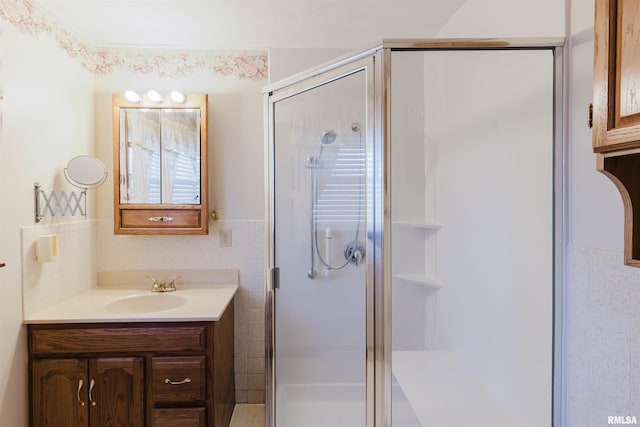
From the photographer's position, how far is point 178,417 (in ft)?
6.05

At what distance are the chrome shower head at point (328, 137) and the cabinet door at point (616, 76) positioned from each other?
1268 mm

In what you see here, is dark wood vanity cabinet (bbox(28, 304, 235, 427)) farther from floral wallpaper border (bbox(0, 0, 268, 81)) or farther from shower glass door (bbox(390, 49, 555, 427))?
floral wallpaper border (bbox(0, 0, 268, 81))

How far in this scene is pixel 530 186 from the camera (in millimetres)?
1509

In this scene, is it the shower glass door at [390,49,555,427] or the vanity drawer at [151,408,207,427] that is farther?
the vanity drawer at [151,408,207,427]

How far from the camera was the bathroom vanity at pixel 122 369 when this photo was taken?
1.81 meters

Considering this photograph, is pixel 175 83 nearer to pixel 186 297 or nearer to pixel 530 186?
pixel 186 297

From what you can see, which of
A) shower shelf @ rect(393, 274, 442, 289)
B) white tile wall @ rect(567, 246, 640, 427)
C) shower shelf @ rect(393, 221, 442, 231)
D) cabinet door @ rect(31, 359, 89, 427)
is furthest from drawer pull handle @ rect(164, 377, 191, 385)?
white tile wall @ rect(567, 246, 640, 427)

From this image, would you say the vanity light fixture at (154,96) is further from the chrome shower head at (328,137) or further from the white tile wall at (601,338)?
the white tile wall at (601,338)

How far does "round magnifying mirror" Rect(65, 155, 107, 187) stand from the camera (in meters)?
2.06

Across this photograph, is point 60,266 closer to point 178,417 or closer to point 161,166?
point 161,166

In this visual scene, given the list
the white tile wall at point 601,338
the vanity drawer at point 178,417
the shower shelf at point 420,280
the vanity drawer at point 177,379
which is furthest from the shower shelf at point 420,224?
the vanity drawer at point 178,417

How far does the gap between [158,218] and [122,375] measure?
0.94 meters

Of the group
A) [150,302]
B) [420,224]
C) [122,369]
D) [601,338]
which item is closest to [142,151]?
[150,302]

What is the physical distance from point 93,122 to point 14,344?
136 centimetres
